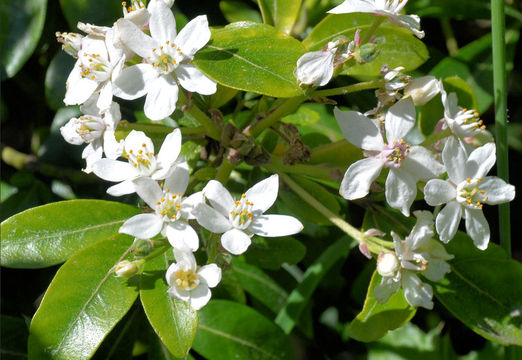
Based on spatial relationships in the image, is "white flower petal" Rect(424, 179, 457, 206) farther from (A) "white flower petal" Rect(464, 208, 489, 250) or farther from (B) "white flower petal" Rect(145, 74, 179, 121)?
(B) "white flower petal" Rect(145, 74, 179, 121)

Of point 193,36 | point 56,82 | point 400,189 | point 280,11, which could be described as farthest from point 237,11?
point 400,189

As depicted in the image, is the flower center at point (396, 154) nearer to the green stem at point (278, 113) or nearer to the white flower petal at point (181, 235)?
the green stem at point (278, 113)

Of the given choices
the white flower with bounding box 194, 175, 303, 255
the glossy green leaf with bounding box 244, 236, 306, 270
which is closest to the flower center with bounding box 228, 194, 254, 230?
the white flower with bounding box 194, 175, 303, 255

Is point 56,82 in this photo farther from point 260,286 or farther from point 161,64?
point 260,286

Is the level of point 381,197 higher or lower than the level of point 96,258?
lower

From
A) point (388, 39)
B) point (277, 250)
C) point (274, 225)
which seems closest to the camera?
point (274, 225)

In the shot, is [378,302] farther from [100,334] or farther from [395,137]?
[100,334]

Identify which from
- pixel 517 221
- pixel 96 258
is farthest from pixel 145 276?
pixel 517 221
